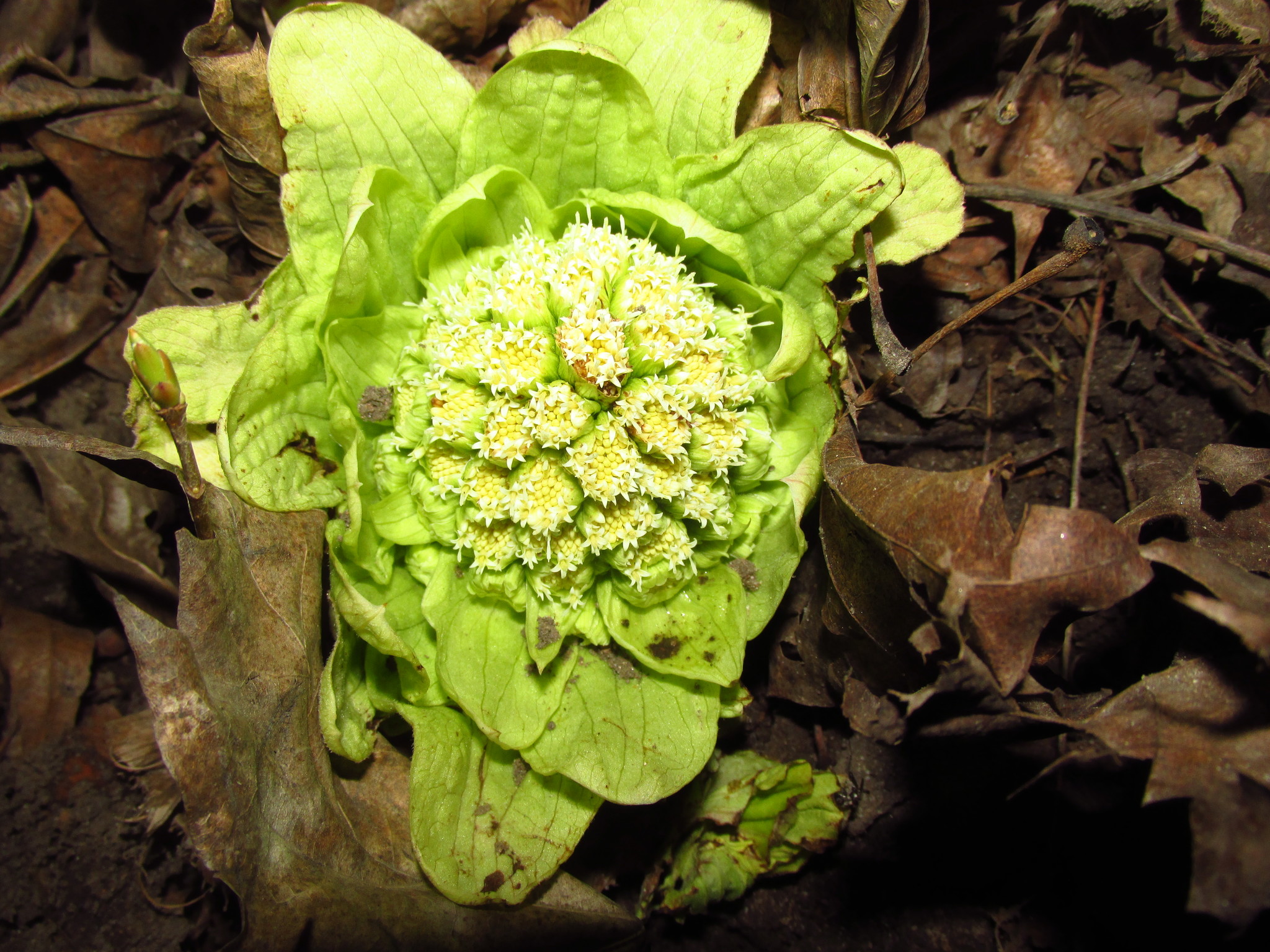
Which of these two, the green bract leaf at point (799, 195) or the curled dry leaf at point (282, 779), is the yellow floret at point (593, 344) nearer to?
the green bract leaf at point (799, 195)

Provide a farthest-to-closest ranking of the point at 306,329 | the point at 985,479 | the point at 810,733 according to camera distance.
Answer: the point at 810,733 < the point at 306,329 < the point at 985,479

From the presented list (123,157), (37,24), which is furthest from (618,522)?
(37,24)

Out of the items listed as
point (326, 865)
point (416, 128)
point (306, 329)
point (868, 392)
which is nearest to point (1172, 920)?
point (868, 392)

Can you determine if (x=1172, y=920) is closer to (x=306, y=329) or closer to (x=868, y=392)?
(x=868, y=392)

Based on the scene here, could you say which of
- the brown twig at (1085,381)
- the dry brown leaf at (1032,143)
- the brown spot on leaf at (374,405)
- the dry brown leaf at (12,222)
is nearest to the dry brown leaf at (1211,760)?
the brown twig at (1085,381)

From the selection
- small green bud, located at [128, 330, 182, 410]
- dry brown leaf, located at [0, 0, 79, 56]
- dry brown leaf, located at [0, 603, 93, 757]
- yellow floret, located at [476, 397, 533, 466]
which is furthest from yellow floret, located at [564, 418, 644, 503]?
dry brown leaf, located at [0, 0, 79, 56]
